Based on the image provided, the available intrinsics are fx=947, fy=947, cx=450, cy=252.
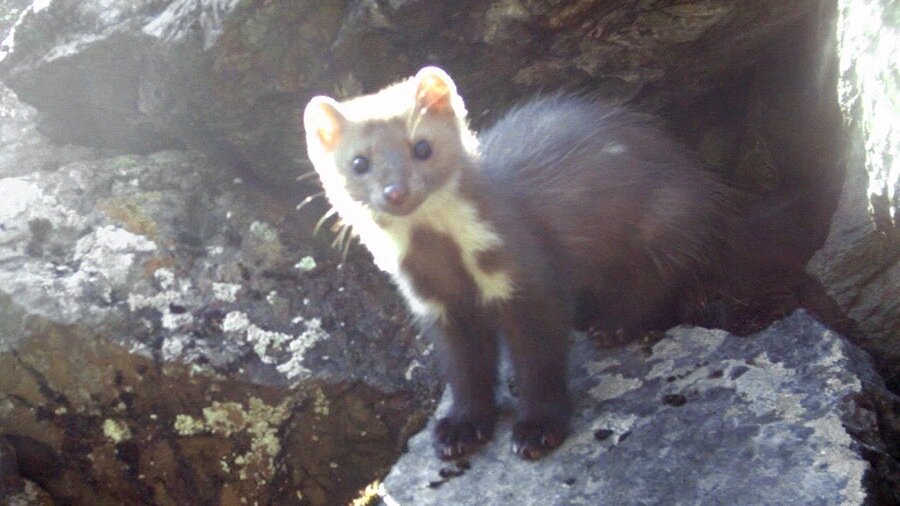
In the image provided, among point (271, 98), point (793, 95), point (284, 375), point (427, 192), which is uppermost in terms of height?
point (271, 98)

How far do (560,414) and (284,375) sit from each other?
1321mm

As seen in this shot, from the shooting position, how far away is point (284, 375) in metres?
4.20

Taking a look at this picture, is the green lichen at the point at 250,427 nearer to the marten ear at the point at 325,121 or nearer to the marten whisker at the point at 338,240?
the marten whisker at the point at 338,240

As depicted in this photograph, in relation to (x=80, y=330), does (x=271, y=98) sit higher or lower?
higher

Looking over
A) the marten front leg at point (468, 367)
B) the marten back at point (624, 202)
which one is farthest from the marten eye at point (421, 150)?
the marten front leg at point (468, 367)

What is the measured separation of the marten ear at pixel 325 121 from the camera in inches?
143

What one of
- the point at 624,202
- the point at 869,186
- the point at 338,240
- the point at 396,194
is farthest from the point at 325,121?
the point at 869,186

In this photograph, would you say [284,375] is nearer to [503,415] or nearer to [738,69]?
[503,415]

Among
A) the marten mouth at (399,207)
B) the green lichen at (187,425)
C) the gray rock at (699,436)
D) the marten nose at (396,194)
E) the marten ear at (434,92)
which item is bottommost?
the gray rock at (699,436)

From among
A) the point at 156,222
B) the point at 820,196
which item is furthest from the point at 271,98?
the point at 820,196

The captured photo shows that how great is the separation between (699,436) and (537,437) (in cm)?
60

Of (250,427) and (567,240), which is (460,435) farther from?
(250,427)

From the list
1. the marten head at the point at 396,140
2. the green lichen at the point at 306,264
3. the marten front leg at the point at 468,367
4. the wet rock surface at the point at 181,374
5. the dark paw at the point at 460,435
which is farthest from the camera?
the green lichen at the point at 306,264

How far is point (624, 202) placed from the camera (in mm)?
4129
